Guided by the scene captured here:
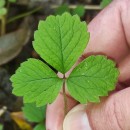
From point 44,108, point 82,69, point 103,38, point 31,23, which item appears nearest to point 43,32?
point 82,69

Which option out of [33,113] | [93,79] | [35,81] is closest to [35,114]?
[33,113]

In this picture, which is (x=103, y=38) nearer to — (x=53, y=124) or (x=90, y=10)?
(x=53, y=124)

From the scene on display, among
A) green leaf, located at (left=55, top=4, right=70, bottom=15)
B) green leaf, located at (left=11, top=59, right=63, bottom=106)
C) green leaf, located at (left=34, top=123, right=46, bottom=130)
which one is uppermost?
green leaf, located at (left=55, top=4, right=70, bottom=15)

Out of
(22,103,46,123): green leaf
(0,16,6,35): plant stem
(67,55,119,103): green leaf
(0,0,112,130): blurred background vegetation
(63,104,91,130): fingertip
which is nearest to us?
(67,55,119,103): green leaf

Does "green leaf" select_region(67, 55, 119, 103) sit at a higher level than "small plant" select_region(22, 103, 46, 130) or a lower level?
higher

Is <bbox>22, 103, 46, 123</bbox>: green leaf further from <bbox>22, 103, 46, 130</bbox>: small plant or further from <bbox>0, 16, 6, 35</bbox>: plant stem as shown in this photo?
<bbox>0, 16, 6, 35</bbox>: plant stem

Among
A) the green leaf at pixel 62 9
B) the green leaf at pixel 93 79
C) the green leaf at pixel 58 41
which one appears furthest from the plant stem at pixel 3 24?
the green leaf at pixel 93 79

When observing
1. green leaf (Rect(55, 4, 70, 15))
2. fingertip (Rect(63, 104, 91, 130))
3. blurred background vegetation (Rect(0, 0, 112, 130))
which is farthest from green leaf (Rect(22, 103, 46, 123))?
green leaf (Rect(55, 4, 70, 15))
